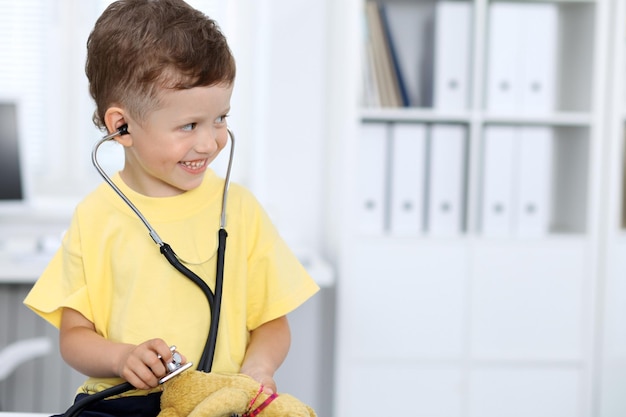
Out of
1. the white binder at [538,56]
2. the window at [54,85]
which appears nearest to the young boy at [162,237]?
the white binder at [538,56]

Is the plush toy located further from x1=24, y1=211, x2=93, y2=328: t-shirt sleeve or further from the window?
the window

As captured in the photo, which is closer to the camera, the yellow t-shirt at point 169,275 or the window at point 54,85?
the yellow t-shirt at point 169,275

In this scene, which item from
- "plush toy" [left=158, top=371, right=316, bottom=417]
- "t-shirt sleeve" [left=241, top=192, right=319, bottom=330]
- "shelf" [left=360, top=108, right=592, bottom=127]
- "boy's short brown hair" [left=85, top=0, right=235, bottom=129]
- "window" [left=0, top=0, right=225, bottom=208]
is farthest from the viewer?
"window" [left=0, top=0, right=225, bottom=208]

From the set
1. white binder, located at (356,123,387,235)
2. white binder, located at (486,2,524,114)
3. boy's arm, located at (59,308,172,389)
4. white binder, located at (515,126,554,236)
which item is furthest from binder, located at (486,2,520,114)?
boy's arm, located at (59,308,172,389)

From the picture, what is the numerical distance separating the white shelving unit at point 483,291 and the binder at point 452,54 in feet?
0.10

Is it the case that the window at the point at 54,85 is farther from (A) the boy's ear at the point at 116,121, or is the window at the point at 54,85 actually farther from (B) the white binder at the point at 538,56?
(A) the boy's ear at the point at 116,121

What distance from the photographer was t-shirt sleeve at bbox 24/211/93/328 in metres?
1.03

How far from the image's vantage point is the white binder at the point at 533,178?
2451mm

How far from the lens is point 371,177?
2416 mm

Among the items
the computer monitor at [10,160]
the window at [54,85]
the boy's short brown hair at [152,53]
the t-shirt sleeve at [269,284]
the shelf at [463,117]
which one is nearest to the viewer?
the boy's short brown hair at [152,53]

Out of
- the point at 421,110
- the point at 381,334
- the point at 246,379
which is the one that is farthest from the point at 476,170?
the point at 246,379

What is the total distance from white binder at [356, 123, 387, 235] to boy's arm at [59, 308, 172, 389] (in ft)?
4.72

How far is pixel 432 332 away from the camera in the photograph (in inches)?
95.2

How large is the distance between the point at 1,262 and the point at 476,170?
1.38 m
